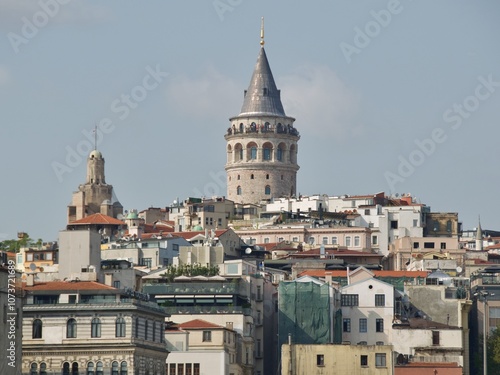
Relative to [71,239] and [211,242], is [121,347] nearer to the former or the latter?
[71,239]

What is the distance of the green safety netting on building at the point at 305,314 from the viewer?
131 metres

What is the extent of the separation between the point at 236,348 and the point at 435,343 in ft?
48.6

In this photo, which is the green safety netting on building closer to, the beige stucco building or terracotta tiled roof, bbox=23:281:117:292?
the beige stucco building

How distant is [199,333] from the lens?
387 feet

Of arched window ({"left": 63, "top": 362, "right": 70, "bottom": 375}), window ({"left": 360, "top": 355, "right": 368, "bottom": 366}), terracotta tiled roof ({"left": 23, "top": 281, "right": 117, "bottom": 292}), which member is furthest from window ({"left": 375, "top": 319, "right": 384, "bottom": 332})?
arched window ({"left": 63, "top": 362, "right": 70, "bottom": 375})

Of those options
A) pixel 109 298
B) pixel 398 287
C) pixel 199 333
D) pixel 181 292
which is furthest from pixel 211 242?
pixel 109 298

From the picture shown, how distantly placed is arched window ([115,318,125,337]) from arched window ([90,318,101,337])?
843 mm

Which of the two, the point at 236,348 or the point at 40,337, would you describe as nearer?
the point at 40,337

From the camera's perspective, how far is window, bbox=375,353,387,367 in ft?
389

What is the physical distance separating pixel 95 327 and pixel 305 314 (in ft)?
95.3

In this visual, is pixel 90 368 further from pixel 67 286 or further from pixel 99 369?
pixel 67 286

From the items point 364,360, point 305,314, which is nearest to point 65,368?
point 364,360

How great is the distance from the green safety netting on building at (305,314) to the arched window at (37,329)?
28.5 m

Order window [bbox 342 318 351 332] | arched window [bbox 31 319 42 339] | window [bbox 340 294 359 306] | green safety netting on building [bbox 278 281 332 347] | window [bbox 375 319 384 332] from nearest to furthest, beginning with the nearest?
arched window [bbox 31 319 42 339] → green safety netting on building [bbox 278 281 332 347] → window [bbox 375 319 384 332] → window [bbox 342 318 351 332] → window [bbox 340 294 359 306]
